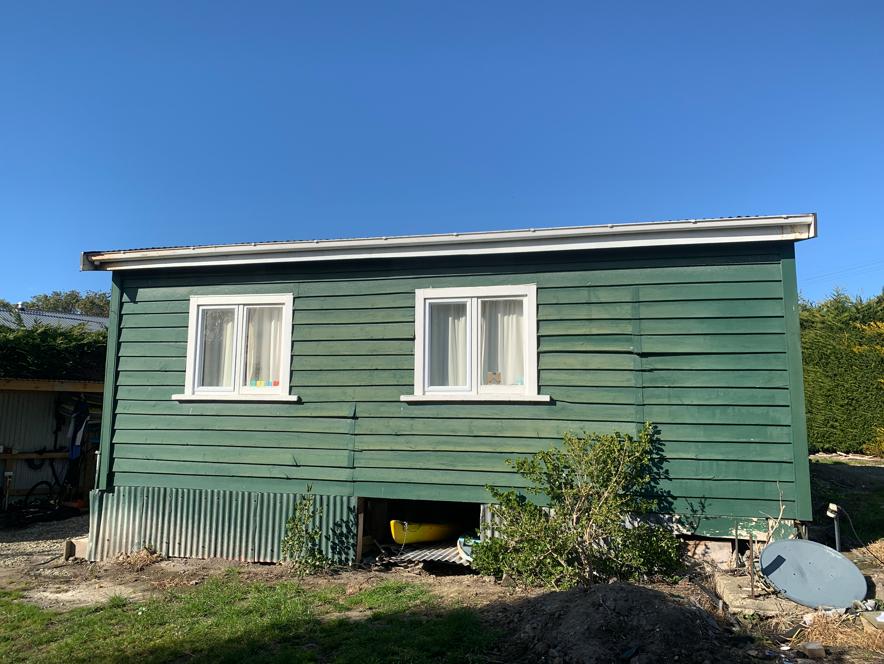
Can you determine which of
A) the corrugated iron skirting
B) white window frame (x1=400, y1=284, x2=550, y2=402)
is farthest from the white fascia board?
the corrugated iron skirting

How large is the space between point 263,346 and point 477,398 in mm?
2918

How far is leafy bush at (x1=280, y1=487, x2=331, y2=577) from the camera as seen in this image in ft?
24.4

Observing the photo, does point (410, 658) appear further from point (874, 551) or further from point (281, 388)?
point (874, 551)

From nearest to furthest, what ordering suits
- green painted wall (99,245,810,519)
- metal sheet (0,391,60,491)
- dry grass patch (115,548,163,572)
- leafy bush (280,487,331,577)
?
green painted wall (99,245,810,519)
leafy bush (280,487,331,577)
dry grass patch (115,548,163,572)
metal sheet (0,391,60,491)

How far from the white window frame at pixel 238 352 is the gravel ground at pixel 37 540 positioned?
3.04 metres

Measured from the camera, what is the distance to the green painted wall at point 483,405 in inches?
263

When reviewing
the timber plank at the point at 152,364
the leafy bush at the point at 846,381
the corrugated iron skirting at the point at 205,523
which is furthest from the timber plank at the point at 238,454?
the leafy bush at the point at 846,381

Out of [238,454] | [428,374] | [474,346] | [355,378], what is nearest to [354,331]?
[355,378]

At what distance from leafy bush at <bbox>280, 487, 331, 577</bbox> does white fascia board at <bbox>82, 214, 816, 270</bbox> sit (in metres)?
3.09

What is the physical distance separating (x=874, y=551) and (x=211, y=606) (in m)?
7.04

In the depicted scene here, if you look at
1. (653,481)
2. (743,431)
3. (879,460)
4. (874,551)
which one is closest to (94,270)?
(653,481)

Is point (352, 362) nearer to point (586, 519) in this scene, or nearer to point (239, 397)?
point (239, 397)

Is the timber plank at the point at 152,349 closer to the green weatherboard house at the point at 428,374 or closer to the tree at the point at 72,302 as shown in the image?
the green weatherboard house at the point at 428,374

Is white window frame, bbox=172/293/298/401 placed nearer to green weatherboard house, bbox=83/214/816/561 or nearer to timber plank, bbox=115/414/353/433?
green weatherboard house, bbox=83/214/816/561
